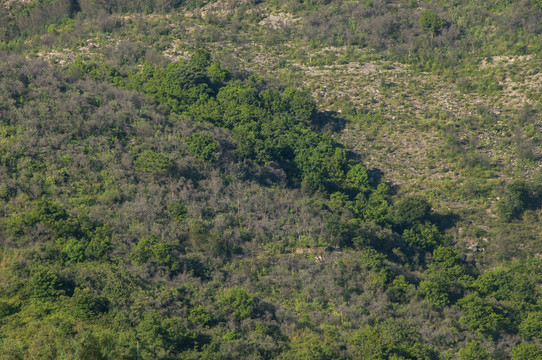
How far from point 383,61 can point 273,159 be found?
25.1 metres

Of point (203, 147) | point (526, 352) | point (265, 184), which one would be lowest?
point (526, 352)

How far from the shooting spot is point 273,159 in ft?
202

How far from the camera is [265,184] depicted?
58.8 m

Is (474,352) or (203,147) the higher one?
(203,147)

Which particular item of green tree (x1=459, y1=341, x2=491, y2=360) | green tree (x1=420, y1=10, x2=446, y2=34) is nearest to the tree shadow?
green tree (x1=459, y1=341, x2=491, y2=360)

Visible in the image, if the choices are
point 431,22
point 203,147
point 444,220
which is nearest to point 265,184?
point 203,147

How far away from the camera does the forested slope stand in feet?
130

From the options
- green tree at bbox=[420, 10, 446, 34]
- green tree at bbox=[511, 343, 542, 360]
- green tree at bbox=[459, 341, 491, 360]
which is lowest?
green tree at bbox=[511, 343, 542, 360]

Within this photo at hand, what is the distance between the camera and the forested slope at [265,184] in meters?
39.6

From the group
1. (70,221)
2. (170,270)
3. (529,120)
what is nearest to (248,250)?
(170,270)

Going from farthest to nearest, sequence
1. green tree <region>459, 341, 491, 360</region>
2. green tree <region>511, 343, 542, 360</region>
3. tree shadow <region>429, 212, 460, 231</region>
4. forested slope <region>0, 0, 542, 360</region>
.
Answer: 1. tree shadow <region>429, 212, 460, 231</region>
2. green tree <region>511, 343, 542, 360</region>
3. green tree <region>459, 341, 491, 360</region>
4. forested slope <region>0, 0, 542, 360</region>

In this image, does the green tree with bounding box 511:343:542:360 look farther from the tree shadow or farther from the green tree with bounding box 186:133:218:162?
the green tree with bounding box 186:133:218:162

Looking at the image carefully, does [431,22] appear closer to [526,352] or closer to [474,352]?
[526,352]

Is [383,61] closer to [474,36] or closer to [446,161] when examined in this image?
[474,36]
